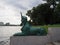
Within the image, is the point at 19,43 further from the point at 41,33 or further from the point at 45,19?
the point at 45,19

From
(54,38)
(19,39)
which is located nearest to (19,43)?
(19,39)

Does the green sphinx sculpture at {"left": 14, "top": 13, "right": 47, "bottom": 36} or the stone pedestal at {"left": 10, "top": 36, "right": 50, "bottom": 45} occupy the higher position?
the green sphinx sculpture at {"left": 14, "top": 13, "right": 47, "bottom": 36}

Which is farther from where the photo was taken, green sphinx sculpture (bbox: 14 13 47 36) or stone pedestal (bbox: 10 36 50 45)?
green sphinx sculpture (bbox: 14 13 47 36)

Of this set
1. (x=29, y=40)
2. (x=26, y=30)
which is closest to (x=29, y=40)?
(x=29, y=40)

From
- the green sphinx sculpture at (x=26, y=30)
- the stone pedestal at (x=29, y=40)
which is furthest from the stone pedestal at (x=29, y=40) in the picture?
the green sphinx sculpture at (x=26, y=30)

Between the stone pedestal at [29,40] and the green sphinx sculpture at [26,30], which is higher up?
the green sphinx sculpture at [26,30]

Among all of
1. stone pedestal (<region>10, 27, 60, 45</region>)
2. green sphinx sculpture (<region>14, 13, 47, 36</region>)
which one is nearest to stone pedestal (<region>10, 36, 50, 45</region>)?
stone pedestal (<region>10, 27, 60, 45</region>)

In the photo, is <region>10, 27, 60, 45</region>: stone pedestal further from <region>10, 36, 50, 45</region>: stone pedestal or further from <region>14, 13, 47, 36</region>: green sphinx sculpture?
<region>14, 13, 47, 36</region>: green sphinx sculpture

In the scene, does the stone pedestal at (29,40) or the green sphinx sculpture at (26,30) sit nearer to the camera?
the stone pedestal at (29,40)

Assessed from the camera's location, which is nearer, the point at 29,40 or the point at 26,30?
the point at 29,40

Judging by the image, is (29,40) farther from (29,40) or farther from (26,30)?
(26,30)

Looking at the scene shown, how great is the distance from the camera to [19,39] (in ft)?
29.8

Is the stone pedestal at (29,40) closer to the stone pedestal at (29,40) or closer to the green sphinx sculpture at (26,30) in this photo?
the stone pedestal at (29,40)

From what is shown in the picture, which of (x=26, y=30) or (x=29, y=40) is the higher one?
(x=26, y=30)
